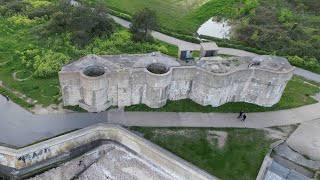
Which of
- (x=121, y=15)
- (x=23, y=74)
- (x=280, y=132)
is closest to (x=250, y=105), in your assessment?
(x=280, y=132)

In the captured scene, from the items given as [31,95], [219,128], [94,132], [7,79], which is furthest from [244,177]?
[7,79]

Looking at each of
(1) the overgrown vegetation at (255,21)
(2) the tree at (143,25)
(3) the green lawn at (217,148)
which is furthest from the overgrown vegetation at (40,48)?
(3) the green lawn at (217,148)

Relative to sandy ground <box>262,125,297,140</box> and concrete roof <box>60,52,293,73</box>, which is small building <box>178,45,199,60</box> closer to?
concrete roof <box>60,52,293,73</box>

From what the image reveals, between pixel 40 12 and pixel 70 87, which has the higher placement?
pixel 40 12

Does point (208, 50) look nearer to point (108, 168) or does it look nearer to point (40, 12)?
point (108, 168)

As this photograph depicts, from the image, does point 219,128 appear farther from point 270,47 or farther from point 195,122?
point 270,47

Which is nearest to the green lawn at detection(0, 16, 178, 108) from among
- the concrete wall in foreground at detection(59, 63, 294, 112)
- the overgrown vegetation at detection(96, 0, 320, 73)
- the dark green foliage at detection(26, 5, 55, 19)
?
the dark green foliage at detection(26, 5, 55, 19)
